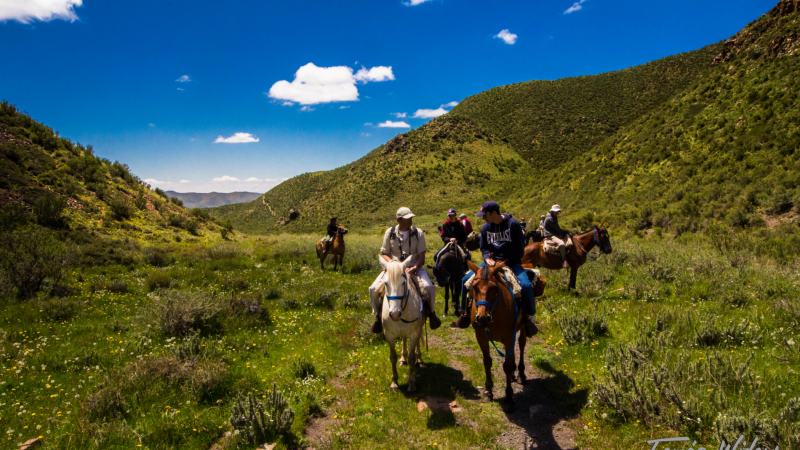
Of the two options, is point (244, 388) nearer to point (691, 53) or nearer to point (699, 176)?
point (699, 176)

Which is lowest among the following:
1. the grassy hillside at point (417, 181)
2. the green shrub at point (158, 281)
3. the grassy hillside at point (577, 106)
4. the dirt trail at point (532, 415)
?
the dirt trail at point (532, 415)

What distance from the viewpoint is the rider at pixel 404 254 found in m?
6.38

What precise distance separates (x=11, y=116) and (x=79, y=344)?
109 feet

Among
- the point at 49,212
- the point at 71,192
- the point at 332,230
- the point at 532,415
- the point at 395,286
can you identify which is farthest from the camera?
the point at 71,192

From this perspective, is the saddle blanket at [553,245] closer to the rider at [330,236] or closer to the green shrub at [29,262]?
the rider at [330,236]

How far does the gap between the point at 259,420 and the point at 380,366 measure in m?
2.86

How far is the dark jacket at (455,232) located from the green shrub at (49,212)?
21.2m

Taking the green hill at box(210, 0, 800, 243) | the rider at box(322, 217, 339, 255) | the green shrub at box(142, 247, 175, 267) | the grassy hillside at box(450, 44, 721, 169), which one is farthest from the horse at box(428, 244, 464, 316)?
the grassy hillside at box(450, 44, 721, 169)

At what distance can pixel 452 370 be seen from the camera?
7004 mm

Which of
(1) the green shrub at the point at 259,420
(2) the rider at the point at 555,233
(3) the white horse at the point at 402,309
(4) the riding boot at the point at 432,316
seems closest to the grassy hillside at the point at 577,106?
(2) the rider at the point at 555,233

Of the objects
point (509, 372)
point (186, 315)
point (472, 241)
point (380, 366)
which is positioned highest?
point (472, 241)

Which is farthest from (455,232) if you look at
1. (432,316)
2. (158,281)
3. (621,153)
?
(621,153)

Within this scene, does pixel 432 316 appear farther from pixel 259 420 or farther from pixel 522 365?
pixel 259 420

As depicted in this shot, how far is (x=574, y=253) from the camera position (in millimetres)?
11242
